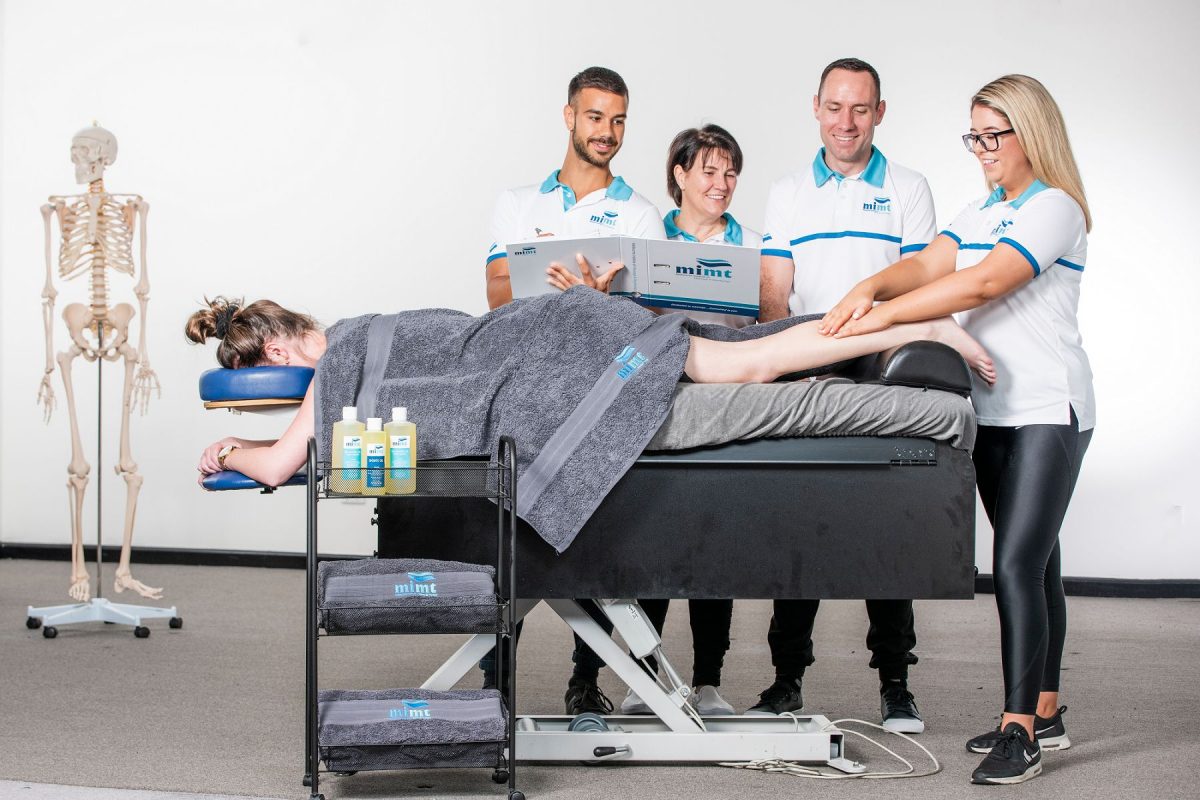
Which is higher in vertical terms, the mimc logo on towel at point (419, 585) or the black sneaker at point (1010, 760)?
the mimc logo on towel at point (419, 585)

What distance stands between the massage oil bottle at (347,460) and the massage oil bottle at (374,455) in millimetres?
13

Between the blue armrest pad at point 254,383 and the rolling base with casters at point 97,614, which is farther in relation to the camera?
the rolling base with casters at point 97,614

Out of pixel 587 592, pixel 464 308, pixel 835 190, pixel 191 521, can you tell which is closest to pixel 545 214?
pixel 835 190

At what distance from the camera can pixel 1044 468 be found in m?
2.29

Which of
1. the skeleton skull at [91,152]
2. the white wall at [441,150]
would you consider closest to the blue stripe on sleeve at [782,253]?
the white wall at [441,150]

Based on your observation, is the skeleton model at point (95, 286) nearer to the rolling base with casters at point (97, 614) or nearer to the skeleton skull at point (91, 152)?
the skeleton skull at point (91, 152)

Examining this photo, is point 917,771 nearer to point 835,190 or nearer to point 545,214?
point 835,190

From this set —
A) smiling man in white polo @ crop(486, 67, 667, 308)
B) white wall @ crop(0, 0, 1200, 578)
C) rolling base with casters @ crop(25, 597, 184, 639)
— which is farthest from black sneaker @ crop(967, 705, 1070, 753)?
rolling base with casters @ crop(25, 597, 184, 639)

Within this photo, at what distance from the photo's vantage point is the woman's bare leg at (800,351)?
7.53ft

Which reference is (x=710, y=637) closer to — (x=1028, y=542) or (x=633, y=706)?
(x=633, y=706)

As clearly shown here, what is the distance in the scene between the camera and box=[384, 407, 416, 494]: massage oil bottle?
2092 mm

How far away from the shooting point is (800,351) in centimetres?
233

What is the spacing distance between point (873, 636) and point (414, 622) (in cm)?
118

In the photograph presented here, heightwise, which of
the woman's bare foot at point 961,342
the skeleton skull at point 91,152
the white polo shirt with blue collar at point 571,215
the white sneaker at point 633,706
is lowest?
the white sneaker at point 633,706
